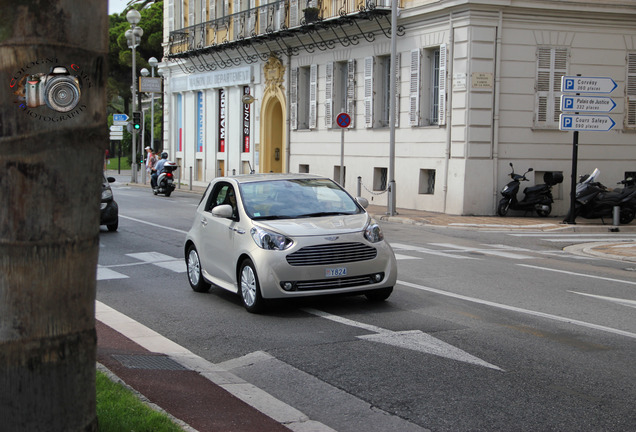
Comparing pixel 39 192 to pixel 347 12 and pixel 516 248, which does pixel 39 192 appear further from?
pixel 347 12

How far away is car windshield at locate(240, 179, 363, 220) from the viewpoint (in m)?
10.3

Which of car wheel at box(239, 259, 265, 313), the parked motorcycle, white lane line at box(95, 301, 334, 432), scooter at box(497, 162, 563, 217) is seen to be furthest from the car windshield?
scooter at box(497, 162, 563, 217)

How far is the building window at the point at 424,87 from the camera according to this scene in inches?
1081

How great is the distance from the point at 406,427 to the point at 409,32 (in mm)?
23915

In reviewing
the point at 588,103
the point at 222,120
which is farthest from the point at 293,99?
the point at 588,103

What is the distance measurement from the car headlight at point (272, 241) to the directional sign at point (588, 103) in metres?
13.7

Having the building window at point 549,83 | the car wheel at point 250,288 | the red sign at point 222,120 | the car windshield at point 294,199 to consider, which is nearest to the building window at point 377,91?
the building window at point 549,83

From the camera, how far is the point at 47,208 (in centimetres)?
330

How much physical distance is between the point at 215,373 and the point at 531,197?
63.1 feet

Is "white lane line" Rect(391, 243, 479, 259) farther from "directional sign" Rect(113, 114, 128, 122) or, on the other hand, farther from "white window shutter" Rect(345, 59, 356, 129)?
"directional sign" Rect(113, 114, 128, 122)

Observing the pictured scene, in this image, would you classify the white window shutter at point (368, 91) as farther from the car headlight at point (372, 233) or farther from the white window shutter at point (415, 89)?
the car headlight at point (372, 233)

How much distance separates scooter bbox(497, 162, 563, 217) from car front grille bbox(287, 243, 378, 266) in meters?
15.6

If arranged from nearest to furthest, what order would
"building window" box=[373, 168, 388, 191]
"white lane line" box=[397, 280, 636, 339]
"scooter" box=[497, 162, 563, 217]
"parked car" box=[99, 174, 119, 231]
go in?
"white lane line" box=[397, 280, 636, 339] → "parked car" box=[99, 174, 119, 231] → "scooter" box=[497, 162, 563, 217] → "building window" box=[373, 168, 388, 191]

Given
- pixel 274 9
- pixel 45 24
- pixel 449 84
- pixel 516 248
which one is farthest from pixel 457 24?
pixel 45 24
